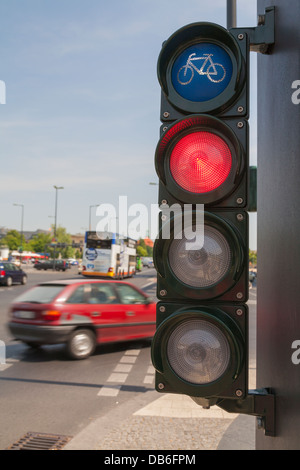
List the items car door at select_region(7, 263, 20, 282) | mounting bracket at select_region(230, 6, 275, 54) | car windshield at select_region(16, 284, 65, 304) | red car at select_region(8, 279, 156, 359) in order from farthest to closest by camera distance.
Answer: car door at select_region(7, 263, 20, 282) < car windshield at select_region(16, 284, 65, 304) < red car at select_region(8, 279, 156, 359) < mounting bracket at select_region(230, 6, 275, 54)

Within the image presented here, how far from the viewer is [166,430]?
16.5 feet

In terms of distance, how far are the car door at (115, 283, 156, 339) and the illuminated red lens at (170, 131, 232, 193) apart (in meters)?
8.86

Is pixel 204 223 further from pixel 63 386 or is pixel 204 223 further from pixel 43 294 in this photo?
pixel 43 294

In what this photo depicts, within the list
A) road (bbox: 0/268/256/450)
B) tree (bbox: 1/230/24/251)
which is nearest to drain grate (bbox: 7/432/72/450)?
road (bbox: 0/268/256/450)

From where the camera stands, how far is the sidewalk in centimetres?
455

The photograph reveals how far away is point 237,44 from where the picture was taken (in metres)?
1.57

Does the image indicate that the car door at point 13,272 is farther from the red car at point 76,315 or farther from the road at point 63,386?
the red car at point 76,315

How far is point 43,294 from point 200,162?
27.0ft

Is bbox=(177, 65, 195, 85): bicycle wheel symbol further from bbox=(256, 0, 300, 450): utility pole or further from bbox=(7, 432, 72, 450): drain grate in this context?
bbox=(7, 432, 72, 450): drain grate

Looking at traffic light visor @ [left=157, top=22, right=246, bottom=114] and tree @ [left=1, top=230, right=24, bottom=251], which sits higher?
tree @ [left=1, top=230, right=24, bottom=251]

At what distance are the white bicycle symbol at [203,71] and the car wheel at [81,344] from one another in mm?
7964

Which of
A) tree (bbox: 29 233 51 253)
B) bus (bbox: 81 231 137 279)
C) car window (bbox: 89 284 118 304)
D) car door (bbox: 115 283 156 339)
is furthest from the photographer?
tree (bbox: 29 233 51 253)

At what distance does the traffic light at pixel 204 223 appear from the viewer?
1487mm

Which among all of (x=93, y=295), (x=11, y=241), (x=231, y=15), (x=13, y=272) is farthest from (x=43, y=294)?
(x=11, y=241)
